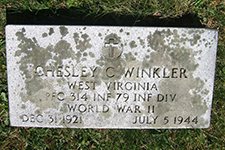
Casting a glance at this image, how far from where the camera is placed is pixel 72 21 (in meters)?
2.61

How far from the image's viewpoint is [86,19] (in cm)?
260

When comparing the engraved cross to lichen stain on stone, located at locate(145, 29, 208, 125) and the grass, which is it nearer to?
lichen stain on stone, located at locate(145, 29, 208, 125)

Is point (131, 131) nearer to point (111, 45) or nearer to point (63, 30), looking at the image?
point (111, 45)

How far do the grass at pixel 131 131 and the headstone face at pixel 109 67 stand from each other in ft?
1.39

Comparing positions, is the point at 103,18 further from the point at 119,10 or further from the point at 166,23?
the point at 166,23

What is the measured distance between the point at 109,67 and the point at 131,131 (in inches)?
32.2

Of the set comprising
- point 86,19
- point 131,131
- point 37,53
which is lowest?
point 131,131

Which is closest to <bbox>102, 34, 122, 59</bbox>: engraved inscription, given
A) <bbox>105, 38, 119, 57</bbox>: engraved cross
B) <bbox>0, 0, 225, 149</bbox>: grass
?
<bbox>105, 38, 119, 57</bbox>: engraved cross

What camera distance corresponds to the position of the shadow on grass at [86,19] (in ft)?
8.52

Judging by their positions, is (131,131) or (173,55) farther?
(131,131)

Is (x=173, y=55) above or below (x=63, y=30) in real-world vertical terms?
below

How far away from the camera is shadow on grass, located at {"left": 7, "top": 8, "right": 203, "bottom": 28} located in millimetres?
2598

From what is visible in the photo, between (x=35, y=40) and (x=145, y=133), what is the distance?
1.43m

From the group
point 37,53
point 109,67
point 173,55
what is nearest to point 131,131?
point 109,67
